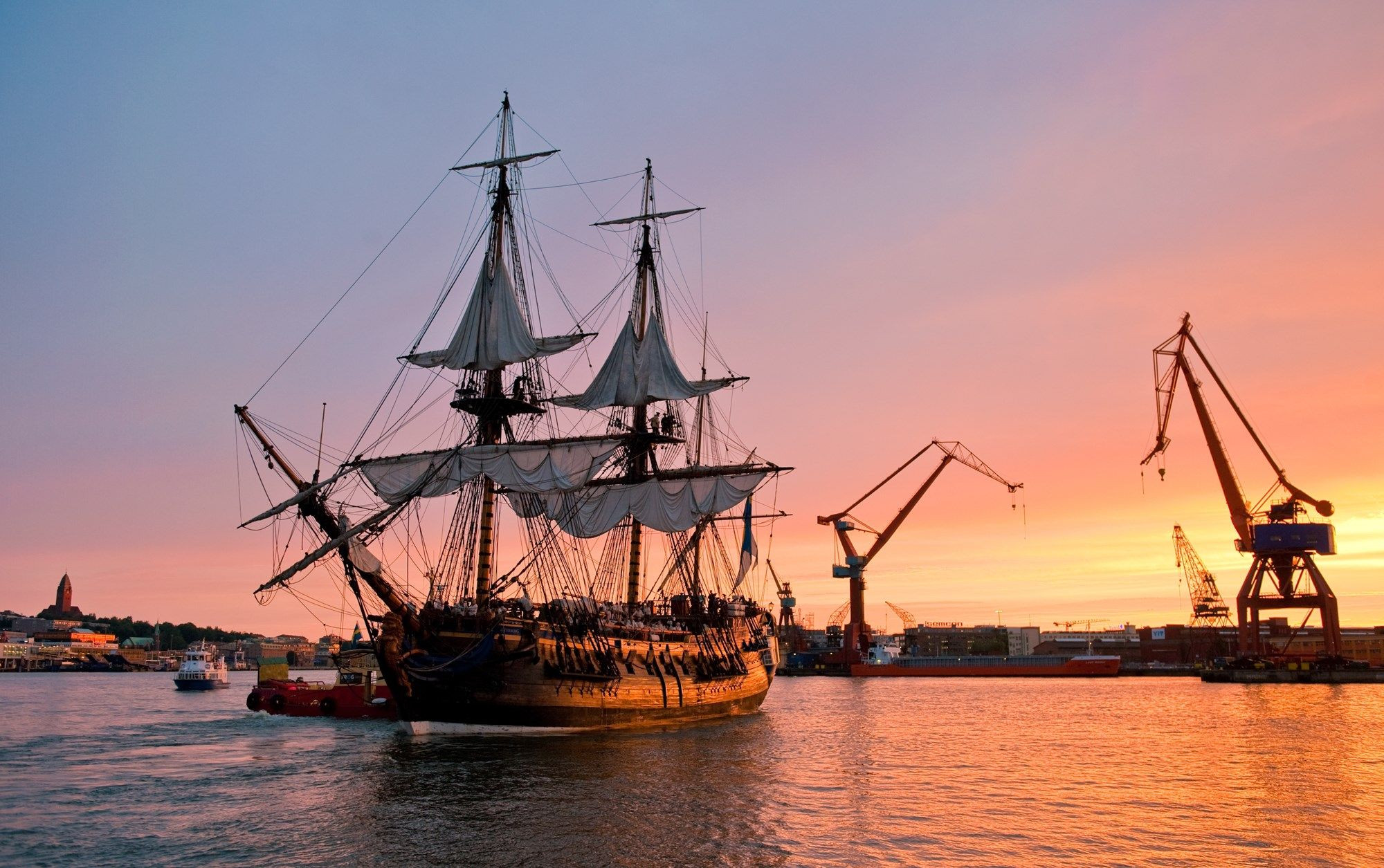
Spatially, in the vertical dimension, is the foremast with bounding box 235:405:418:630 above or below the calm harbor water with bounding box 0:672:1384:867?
above

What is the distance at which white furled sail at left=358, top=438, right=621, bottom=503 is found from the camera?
5625cm

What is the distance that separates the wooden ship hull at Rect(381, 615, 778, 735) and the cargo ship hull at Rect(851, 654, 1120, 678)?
124 meters

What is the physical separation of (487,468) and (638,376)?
A: 16.7 metres

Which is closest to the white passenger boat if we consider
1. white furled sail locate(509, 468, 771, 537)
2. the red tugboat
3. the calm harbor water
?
the red tugboat

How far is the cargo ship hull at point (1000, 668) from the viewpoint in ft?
542

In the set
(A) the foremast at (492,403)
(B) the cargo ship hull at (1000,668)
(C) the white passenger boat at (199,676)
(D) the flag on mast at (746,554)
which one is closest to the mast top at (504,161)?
(A) the foremast at (492,403)

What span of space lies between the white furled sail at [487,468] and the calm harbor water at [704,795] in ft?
44.5

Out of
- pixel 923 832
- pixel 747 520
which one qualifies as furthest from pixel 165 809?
pixel 747 520

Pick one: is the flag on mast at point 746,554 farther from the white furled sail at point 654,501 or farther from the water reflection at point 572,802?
the water reflection at point 572,802

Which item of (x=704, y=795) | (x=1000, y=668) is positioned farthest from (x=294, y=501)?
(x=1000, y=668)

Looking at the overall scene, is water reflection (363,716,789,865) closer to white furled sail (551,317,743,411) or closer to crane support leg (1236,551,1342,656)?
white furled sail (551,317,743,411)

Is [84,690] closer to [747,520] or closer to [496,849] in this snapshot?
[747,520]

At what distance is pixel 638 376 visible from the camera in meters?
69.9

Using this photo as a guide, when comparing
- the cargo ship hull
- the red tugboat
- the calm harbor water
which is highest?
the red tugboat
